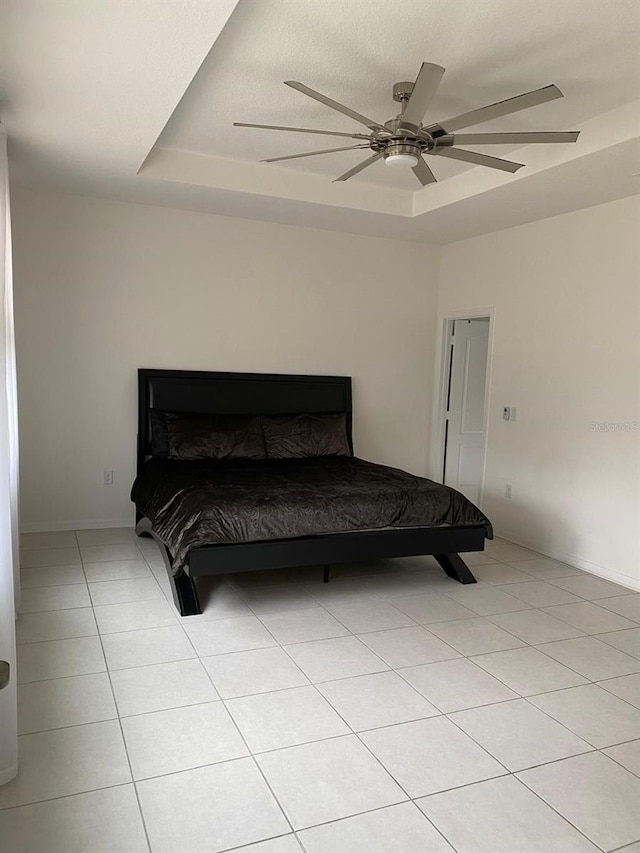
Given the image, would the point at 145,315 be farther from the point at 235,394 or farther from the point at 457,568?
the point at 457,568

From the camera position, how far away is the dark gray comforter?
3.58 m

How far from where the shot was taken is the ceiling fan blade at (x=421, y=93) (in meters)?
2.32

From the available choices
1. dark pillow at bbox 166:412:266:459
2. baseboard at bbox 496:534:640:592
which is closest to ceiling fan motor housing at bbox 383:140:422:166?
dark pillow at bbox 166:412:266:459

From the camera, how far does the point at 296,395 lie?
568 cm

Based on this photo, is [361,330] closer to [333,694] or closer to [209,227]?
[209,227]

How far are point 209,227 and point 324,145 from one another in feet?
5.37

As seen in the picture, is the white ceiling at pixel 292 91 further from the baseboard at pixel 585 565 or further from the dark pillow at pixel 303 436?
the baseboard at pixel 585 565

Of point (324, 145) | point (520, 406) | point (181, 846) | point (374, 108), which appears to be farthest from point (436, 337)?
point (181, 846)

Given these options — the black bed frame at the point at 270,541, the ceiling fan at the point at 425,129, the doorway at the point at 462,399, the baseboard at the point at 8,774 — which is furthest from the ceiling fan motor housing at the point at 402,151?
the doorway at the point at 462,399

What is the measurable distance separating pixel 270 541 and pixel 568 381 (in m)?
2.63

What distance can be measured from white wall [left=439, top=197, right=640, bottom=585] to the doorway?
582 mm

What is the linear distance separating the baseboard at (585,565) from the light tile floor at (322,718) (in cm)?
17

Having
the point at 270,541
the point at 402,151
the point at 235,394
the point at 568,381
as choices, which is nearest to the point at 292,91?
the point at 402,151

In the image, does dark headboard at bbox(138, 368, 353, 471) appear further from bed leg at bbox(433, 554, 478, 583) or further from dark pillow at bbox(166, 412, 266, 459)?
bed leg at bbox(433, 554, 478, 583)
